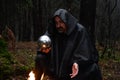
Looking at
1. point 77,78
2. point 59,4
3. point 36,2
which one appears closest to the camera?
point 77,78

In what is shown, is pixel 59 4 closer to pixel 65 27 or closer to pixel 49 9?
pixel 49 9

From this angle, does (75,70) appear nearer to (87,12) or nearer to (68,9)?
(87,12)

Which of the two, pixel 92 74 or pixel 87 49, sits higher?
pixel 87 49

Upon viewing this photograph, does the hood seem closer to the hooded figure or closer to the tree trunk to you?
the hooded figure

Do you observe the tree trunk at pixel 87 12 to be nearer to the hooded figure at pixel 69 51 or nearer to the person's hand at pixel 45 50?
the hooded figure at pixel 69 51

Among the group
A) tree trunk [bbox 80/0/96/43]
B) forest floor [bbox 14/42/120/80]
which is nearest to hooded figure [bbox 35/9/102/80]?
forest floor [bbox 14/42/120/80]

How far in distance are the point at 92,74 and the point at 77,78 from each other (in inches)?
11.9

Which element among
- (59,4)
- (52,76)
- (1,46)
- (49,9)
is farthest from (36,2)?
(52,76)

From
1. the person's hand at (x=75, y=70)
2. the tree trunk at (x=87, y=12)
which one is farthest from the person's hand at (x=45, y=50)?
the tree trunk at (x=87, y=12)

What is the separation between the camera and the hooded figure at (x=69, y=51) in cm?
643

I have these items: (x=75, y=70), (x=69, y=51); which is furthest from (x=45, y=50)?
(x=75, y=70)

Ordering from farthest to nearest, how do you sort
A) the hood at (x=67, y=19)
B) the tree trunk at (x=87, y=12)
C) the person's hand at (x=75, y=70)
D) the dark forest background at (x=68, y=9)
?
the dark forest background at (x=68, y=9), the tree trunk at (x=87, y=12), the hood at (x=67, y=19), the person's hand at (x=75, y=70)

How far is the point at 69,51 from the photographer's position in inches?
257

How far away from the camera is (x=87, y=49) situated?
648 centimetres
